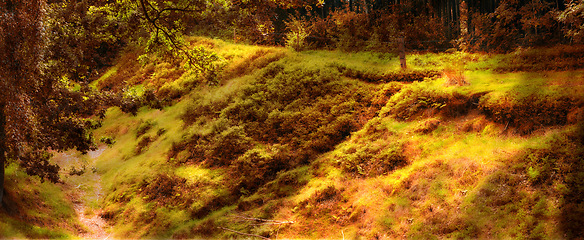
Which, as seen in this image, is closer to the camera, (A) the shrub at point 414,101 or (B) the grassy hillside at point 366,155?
(B) the grassy hillside at point 366,155

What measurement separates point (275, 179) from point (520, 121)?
5751 mm

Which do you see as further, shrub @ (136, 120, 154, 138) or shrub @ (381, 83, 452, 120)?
shrub @ (136, 120, 154, 138)

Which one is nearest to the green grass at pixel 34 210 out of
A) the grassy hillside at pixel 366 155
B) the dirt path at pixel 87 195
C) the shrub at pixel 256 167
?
the dirt path at pixel 87 195

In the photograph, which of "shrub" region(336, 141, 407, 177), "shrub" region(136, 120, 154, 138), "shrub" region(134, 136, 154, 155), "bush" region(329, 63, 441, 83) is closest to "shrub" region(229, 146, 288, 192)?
"shrub" region(336, 141, 407, 177)

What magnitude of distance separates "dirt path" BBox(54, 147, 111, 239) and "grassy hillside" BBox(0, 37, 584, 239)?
0.15 m

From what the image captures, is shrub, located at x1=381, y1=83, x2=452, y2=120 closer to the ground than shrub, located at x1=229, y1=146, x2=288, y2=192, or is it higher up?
higher up

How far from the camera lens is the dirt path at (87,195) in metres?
9.47

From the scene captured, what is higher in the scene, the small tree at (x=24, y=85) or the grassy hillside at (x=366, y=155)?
the small tree at (x=24, y=85)

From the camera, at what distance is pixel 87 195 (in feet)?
37.6

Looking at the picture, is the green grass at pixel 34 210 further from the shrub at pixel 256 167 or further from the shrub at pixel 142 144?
the shrub at pixel 256 167

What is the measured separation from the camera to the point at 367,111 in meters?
10.2

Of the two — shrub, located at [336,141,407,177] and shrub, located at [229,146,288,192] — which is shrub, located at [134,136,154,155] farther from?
shrub, located at [336,141,407,177]

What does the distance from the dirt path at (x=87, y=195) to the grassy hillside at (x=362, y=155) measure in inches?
5.9

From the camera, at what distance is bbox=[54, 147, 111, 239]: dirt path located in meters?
9.47
